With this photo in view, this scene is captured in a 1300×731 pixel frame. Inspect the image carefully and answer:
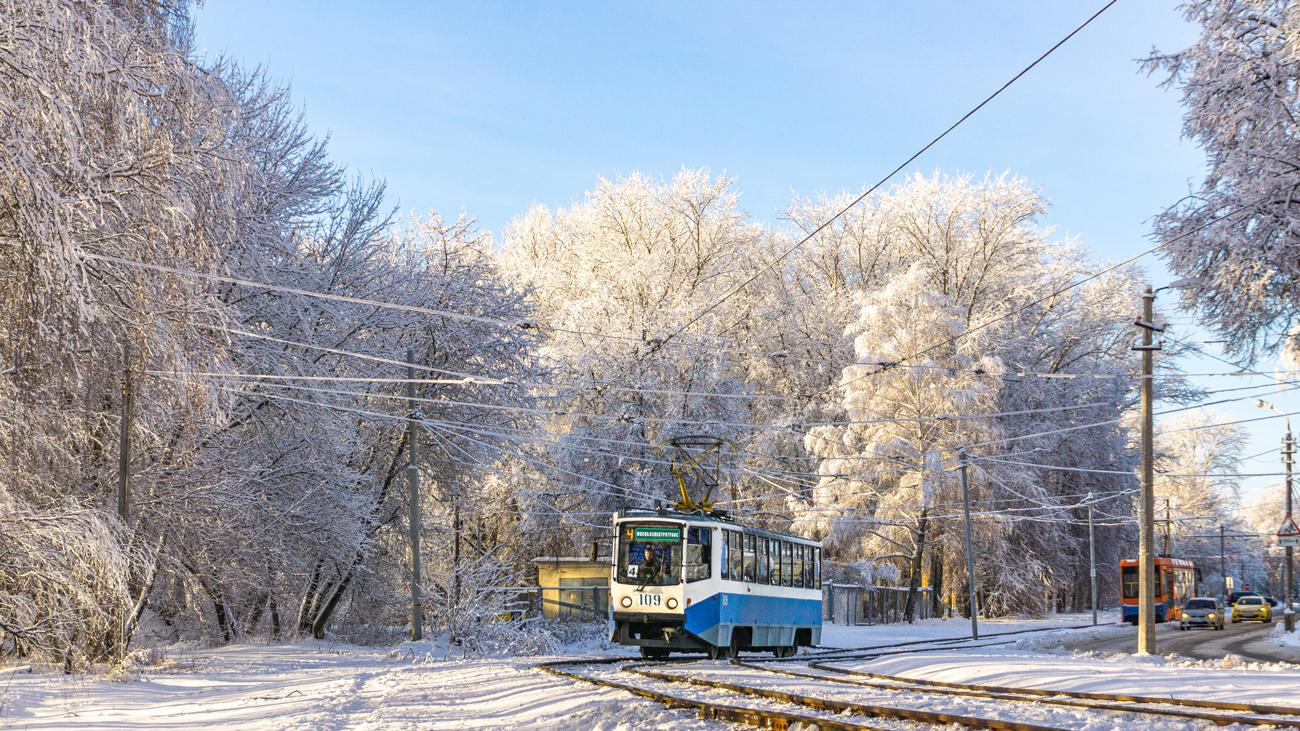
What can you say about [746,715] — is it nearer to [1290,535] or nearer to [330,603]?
[330,603]

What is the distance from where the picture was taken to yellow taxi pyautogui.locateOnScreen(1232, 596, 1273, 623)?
182 ft

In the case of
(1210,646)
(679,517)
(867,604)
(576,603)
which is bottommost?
(1210,646)

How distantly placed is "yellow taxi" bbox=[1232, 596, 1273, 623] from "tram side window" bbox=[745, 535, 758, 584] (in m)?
43.9

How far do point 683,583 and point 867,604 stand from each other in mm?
25213

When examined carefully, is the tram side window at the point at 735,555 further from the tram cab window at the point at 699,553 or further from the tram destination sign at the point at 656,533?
the tram destination sign at the point at 656,533

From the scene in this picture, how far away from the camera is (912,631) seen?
4006cm

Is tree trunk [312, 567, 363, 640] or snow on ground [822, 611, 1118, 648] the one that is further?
snow on ground [822, 611, 1118, 648]

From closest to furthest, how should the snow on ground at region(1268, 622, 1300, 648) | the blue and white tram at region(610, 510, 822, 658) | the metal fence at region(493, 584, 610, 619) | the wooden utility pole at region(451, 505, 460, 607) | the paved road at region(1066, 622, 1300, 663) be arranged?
the blue and white tram at region(610, 510, 822, 658) < the wooden utility pole at region(451, 505, 460, 607) < the paved road at region(1066, 622, 1300, 663) < the metal fence at region(493, 584, 610, 619) < the snow on ground at region(1268, 622, 1300, 648)

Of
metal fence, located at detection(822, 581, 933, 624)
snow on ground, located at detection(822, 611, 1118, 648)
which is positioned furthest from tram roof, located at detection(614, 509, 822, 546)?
metal fence, located at detection(822, 581, 933, 624)

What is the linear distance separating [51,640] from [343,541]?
12824 millimetres

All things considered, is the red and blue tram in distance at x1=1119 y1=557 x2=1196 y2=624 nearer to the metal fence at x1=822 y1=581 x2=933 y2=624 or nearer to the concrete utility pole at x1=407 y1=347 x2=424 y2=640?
the metal fence at x1=822 y1=581 x2=933 y2=624

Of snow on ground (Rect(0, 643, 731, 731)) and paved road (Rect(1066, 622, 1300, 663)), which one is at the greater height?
snow on ground (Rect(0, 643, 731, 731))

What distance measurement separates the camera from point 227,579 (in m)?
21.2

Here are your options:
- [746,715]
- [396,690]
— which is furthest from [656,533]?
[746,715]
